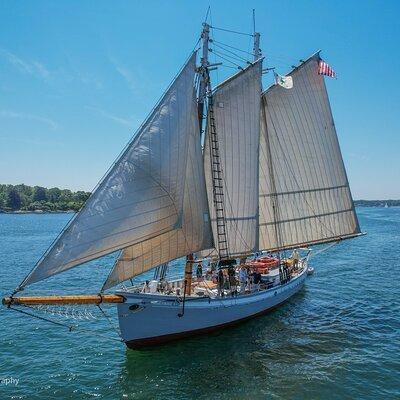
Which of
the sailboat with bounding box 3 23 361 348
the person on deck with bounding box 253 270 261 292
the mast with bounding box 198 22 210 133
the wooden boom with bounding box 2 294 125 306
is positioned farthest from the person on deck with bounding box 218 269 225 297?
the mast with bounding box 198 22 210 133

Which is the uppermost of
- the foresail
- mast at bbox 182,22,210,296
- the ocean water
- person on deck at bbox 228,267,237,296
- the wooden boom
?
mast at bbox 182,22,210,296

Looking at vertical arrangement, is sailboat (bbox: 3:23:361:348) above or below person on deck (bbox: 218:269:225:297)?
above

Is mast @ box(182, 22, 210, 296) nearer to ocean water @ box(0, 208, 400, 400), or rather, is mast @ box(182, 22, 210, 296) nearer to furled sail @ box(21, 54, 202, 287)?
furled sail @ box(21, 54, 202, 287)

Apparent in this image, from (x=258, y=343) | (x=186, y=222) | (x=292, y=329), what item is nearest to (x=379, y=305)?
(x=292, y=329)

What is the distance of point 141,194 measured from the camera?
17.8 meters

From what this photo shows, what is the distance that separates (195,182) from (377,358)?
1260 cm

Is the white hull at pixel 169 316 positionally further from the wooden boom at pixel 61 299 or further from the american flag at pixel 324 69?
the american flag at pixel 324 69

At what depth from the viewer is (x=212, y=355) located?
814 inches

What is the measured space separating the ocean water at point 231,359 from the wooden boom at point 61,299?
4.87ft

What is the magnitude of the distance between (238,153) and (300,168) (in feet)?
27.0

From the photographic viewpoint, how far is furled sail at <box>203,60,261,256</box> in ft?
82.0

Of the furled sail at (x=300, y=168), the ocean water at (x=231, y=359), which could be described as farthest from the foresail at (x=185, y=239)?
Answer: the furled sail at (x=300, y=168)

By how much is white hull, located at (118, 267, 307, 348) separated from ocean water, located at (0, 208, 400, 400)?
23.6 inches

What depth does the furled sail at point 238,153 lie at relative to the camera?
25.0 meters
